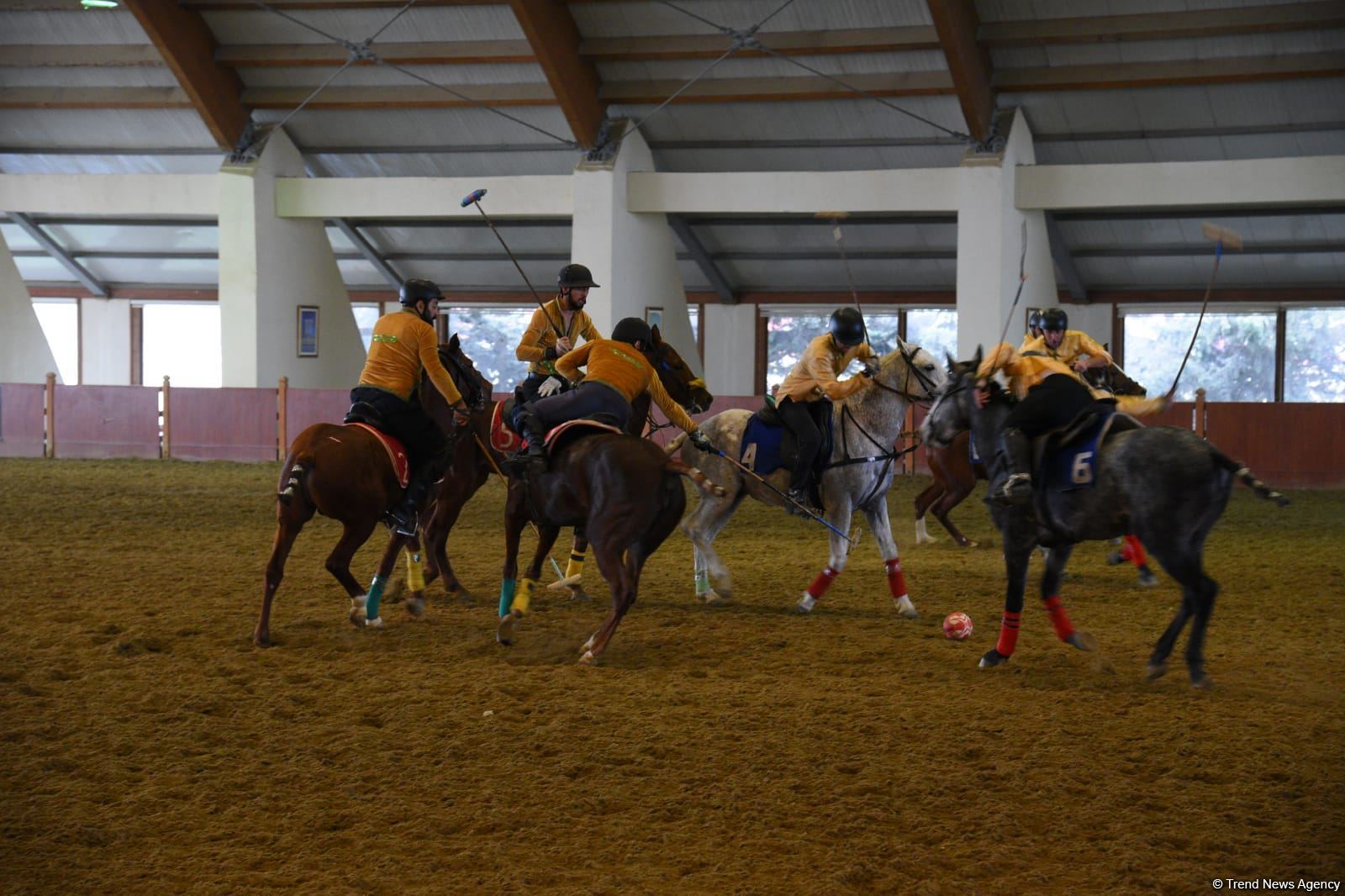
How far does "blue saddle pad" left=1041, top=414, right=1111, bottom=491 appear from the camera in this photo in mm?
6684

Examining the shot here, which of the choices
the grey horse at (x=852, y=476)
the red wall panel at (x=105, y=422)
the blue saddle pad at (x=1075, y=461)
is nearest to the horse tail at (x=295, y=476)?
the grey horse at (x=852, y=476)

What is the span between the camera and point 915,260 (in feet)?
83.7

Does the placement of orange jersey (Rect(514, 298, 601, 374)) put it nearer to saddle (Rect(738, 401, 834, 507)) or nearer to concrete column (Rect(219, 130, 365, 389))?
saddle (Rect(738, 401, 834, 507))

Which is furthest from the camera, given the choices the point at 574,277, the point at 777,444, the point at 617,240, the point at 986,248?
the point at 617,240

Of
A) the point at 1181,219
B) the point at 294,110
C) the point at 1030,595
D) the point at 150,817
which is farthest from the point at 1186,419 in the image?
the point at 150,817

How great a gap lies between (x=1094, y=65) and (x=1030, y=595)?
1235 centimetres

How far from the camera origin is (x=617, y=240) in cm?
2144

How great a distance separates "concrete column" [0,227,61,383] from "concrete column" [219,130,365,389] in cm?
411

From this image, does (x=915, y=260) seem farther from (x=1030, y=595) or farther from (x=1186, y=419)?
(x=1030, y=595)

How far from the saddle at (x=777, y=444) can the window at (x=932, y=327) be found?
18.8 metres

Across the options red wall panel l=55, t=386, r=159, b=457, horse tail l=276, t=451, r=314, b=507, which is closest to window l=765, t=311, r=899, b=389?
red wall panel l=55, t=386, r=159, b=457

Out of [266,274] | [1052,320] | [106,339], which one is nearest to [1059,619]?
[1052,320]

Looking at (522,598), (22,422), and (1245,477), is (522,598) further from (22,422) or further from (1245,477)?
(22,422)

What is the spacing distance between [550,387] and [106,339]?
26473 mm
